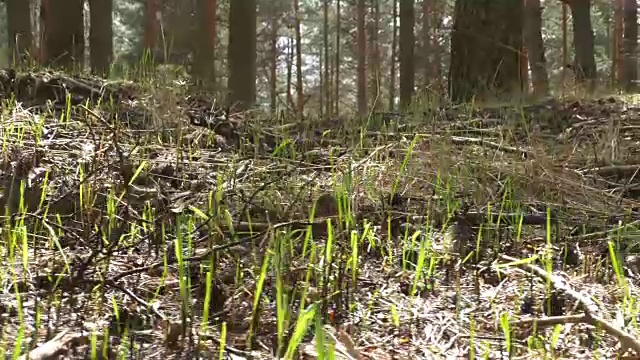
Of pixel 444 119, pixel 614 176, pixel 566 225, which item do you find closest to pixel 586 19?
pixel 444 119

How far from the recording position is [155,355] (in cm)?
107

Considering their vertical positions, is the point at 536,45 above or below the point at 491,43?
above

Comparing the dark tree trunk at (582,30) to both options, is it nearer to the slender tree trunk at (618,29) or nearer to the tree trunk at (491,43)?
the tree trunk at (491,43)

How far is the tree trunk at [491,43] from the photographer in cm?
510

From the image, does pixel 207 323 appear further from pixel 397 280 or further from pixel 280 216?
pixel 280 216

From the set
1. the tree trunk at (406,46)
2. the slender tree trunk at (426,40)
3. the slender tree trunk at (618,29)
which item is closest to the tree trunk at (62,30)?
the tree trunk at (406,46)

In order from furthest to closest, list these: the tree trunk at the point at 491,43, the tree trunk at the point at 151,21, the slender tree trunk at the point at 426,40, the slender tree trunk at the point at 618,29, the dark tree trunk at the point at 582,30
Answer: the slender tree trunk at the point at 426,40 → the slender tree trunk at the point at 618,29 → the tree trunk at the point at 151,21 → the dark tree trunk at the point at 582,30 → the tree trunk at the point at 491,43

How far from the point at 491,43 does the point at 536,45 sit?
2.82m

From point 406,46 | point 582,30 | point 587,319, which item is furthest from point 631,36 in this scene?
point 587,319

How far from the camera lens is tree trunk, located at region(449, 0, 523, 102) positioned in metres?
5.10

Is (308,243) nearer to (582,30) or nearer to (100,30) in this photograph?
(100,30)

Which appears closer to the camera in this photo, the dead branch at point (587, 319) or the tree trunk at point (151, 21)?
the dead branch at point (587, 319)

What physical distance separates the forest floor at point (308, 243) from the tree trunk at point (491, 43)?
2048 mm

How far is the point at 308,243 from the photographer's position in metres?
1.67
